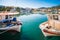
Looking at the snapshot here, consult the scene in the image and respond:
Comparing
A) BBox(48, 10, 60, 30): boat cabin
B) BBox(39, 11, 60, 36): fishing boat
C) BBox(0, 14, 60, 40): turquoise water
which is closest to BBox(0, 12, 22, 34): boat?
BBox(0, 14, 60, 40): turquoise water

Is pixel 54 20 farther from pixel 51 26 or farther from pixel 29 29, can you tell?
pixel 29 29

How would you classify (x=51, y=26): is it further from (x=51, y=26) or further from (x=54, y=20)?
(x=54, y=20)

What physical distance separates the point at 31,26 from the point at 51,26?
0.36 m

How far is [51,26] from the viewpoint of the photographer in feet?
7.84

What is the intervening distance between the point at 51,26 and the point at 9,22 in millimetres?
765

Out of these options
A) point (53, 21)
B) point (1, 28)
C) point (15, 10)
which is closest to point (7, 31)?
point (1, 28)

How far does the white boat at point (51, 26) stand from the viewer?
2326mm

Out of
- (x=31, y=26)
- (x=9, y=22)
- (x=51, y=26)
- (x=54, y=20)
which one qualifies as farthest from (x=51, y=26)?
(x=9, y=22)

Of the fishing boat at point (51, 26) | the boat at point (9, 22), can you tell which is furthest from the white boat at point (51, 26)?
Result: the boat at point (9, 22)

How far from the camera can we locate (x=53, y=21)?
240cm

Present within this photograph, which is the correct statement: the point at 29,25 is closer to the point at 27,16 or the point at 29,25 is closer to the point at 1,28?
the point at 27,16

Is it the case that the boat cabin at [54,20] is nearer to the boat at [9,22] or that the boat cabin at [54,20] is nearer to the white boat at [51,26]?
the white boat at [51,26]

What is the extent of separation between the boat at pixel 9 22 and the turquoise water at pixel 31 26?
9cm

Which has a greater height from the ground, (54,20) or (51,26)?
(54,20)
